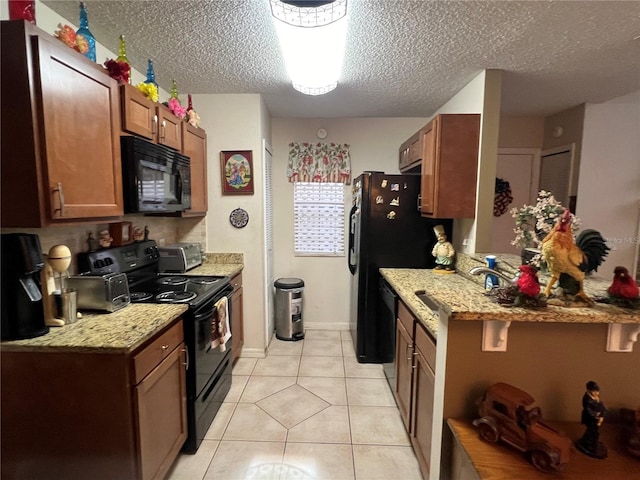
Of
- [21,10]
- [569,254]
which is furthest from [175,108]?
[569,254]

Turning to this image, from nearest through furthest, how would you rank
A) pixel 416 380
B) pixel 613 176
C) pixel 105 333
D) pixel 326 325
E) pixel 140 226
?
1. pixel 105 333
2. pixel 416 380
3. pixel 140 226
4. pixel 613 176
5. pixel 326 325

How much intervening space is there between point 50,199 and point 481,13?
2.19 m

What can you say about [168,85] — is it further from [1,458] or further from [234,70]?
[1,458]

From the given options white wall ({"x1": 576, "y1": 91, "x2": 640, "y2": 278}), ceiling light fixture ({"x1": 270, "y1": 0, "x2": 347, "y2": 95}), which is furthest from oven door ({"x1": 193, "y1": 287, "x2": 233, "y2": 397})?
white wall ({"x1": 576, "y1": 91, "x2": 640, "y2": 278})

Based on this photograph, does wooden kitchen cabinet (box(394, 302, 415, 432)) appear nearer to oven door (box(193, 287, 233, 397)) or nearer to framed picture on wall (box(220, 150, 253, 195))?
oven door (box(193, 287, 233, 397))

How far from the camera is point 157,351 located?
59.1 inches

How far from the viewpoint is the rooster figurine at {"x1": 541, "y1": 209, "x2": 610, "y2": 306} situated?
113 cm

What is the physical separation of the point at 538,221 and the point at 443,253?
3.67 ft

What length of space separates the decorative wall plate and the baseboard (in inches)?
61.8

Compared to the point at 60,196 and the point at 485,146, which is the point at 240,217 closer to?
the point at 60,196

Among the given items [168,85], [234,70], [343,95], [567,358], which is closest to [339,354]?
[567,358]

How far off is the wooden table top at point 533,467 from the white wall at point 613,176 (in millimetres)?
2656

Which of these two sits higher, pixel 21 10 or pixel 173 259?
pixel 21 10

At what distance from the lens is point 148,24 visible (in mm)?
1758
